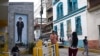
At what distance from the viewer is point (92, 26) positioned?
32.5 metres

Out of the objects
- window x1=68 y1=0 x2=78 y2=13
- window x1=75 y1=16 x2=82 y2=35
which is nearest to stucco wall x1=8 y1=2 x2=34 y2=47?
window x1=75 y1=16 x2=82 y2=35

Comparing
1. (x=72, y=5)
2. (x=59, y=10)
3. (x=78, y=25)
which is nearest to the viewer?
(x=78, y=25)

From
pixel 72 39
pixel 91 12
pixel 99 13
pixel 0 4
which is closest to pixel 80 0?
pixel 91 12

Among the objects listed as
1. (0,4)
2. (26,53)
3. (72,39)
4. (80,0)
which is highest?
(80,0)

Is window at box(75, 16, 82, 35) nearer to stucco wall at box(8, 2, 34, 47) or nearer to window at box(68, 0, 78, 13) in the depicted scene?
window at box(68, 0, 78, 13)

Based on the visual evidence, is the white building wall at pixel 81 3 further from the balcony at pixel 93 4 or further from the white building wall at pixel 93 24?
the white building wall at pixel 93 24

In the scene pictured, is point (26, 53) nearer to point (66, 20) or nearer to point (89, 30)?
point (89, 30)

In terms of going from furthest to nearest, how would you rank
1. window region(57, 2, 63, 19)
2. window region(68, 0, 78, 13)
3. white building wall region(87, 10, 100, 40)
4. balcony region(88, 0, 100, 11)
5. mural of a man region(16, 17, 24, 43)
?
window region(57, 2, 63, 19) → window region(68, 0, 78, 13) → white building wall region(87, 10, 100, 40) → balcony region(88, 0, 100, 11) → mural of a man region(16, 17, 24, 43)

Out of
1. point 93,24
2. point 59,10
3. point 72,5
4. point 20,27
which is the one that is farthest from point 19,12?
point 59,10

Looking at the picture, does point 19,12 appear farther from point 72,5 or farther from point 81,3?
point 72,5

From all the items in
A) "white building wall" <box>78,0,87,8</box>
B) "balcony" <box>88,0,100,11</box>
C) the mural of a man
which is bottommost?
the mural of a man

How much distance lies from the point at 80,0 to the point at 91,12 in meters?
3.39

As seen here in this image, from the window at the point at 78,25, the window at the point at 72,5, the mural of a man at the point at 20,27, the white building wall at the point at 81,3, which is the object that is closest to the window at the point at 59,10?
the window at the point at 72,5

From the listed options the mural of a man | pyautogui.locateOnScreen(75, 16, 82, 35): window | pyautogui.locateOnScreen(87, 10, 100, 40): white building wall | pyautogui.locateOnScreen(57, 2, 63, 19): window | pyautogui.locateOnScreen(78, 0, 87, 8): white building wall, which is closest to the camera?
the mural of a man
